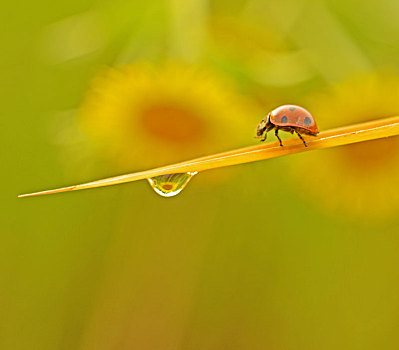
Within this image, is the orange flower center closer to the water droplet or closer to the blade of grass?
the water droplet

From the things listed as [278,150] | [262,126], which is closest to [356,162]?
[262,126]

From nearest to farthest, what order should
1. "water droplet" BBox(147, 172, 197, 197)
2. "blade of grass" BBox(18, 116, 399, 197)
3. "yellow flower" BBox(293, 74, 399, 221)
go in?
"blade of grass" BBox(18, 116, 399, 197) → "water droplet" BBox(147, 172, 197, 197) → "yellow flower" BBox(293, 74, 399, 221)

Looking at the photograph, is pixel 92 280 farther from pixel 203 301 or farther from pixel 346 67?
pixel 346 67

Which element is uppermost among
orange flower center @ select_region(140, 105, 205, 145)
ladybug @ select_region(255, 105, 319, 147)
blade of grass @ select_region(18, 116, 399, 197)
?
orange flower center @ select_region(140, 105, 205, 145)

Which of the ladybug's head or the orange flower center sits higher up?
the orange flower center

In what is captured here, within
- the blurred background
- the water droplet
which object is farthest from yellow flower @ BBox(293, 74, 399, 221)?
the water droplet

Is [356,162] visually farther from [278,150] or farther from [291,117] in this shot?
[278,150]

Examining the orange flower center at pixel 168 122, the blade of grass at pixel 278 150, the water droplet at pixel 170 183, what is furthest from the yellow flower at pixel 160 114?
the blade of grass at pixel 278 150

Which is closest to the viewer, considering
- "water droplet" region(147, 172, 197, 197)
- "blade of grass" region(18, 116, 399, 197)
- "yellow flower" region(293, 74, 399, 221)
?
"blade of grass" region(18, 116, 399, 197)

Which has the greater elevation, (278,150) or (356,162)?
(356,162)
